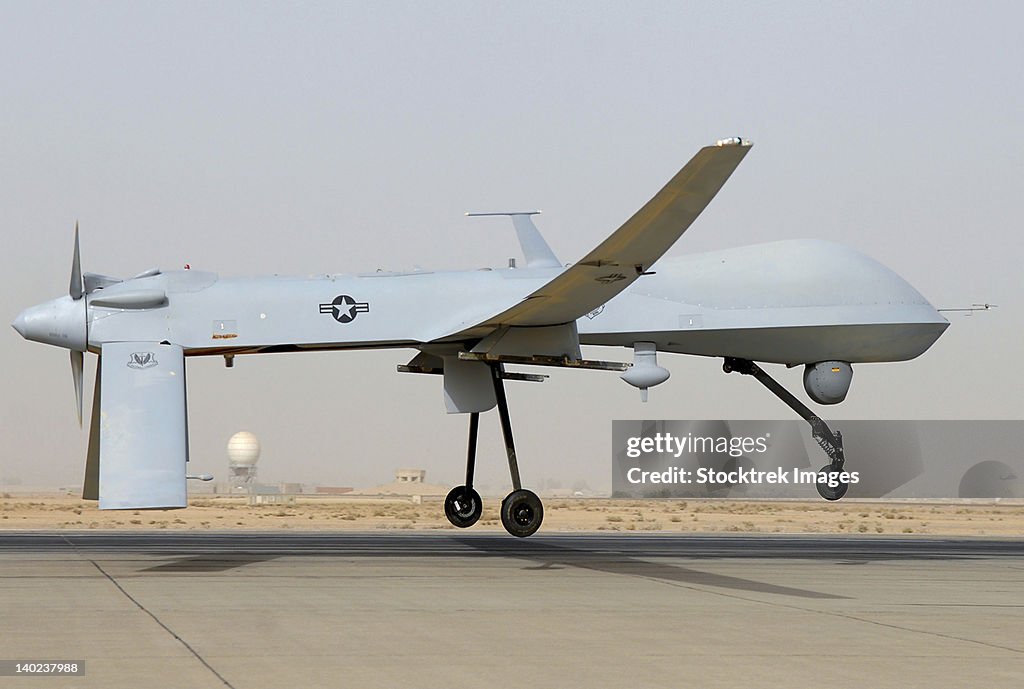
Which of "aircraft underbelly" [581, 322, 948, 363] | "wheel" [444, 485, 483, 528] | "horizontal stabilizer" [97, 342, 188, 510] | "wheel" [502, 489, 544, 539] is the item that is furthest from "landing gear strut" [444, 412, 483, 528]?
"horizontal stabilizer" [97, 342, 188, 510]

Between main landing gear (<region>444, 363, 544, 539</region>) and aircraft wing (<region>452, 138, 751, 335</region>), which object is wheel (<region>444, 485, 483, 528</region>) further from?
aircraft wing (<region>452, 138, 751, 335</region>)

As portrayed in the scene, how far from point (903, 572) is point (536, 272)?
859cm

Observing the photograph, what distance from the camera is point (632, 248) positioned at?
732 inches

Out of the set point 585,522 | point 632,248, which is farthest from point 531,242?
point 585,522

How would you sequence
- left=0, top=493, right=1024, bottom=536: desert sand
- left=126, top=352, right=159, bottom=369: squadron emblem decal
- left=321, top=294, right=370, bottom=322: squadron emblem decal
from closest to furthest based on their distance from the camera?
left=126, top=352, right=159, bottom=369: squadron emblem decal, left=321, top=294, right=370, bottom=322: squadron emblem decal, left=0, top=493, right=1024, bottom=536: desert sand

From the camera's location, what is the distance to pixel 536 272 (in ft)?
79.2

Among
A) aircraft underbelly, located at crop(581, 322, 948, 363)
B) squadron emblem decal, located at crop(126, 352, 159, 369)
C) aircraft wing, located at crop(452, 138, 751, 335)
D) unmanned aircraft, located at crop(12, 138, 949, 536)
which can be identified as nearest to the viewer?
aircraft wing, located at crop(452, 138, 751, 335)

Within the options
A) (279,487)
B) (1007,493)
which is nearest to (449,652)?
(1007,493)

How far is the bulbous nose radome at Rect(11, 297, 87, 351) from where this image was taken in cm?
2220

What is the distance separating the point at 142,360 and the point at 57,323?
2.22 metres

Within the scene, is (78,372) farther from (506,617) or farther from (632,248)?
(506,617)

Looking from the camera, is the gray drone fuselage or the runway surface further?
the gray drone fuselage

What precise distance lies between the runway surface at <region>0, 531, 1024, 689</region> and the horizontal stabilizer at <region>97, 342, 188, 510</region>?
119cm

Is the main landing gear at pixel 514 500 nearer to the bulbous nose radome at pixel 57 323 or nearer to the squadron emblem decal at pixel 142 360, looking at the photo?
the squadron emblem decal at pixel 142 360
